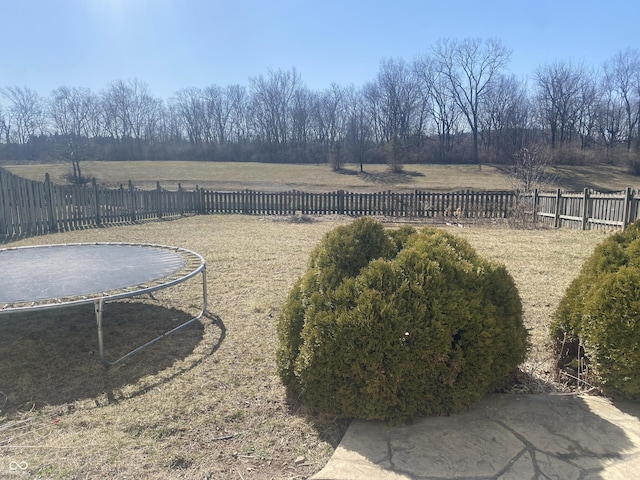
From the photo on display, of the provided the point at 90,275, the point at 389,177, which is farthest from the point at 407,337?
the point at 389,177

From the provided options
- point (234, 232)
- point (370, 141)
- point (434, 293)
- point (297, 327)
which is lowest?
point (234, 232)

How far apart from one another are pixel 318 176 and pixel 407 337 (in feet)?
116

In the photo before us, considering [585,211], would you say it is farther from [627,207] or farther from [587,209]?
[627,207]

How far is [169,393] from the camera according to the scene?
2672mm

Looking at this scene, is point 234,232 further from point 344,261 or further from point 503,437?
point 503,437

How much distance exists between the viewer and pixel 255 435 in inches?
85.7

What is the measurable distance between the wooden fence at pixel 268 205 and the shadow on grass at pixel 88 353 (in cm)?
745

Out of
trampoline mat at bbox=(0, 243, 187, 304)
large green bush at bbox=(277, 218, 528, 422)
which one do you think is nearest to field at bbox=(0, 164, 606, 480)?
large green bush at bbox=(277, 218, 528, 422)

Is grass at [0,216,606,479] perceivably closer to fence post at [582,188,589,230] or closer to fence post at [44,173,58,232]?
fence post at [582,188,589,230]

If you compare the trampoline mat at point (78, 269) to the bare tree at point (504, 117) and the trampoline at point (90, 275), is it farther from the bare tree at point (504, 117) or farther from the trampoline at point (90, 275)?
the bare tree at point (504, 117)

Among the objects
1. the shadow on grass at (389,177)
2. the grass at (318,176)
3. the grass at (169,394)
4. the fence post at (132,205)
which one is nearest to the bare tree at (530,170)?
the grass at (318,176)

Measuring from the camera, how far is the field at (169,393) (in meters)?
1.98

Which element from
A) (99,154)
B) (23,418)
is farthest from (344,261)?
(99,154)

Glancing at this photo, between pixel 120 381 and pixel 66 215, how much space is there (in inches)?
431
